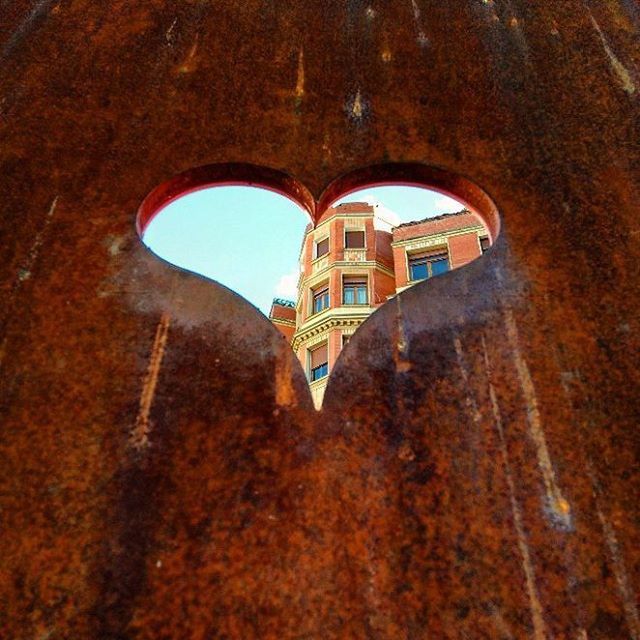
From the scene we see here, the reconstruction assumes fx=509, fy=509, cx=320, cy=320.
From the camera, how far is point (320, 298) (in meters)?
24.9

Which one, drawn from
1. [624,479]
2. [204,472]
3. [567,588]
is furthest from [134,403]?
[624,479]

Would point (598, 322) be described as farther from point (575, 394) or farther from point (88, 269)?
point (88, 269)

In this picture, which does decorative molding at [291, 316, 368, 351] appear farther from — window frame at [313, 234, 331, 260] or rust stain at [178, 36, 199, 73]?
rust stain at [178, 36, 199, 73]

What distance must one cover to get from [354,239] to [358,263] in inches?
66.3

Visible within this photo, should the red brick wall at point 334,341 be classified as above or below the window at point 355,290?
below

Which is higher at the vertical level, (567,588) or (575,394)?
(575,394)

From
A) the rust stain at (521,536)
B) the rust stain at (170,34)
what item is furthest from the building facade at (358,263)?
the rust stain at (521,536)

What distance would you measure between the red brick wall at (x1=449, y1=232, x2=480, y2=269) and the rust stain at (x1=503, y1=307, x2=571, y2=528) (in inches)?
872

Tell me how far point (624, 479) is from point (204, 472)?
1035 mm

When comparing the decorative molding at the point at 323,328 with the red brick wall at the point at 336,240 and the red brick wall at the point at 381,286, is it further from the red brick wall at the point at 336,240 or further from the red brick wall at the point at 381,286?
the red brick wall at the point at 336,240

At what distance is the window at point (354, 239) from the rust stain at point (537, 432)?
24066 mm

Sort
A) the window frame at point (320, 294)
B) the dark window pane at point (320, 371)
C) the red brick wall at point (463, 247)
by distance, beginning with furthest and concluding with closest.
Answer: the window frame at point (320, 294) < the red brick wall at point (463, 247) < the dark window pane at point (320, 371)

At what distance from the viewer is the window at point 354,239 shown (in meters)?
25.4

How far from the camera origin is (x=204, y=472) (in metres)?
1.27
